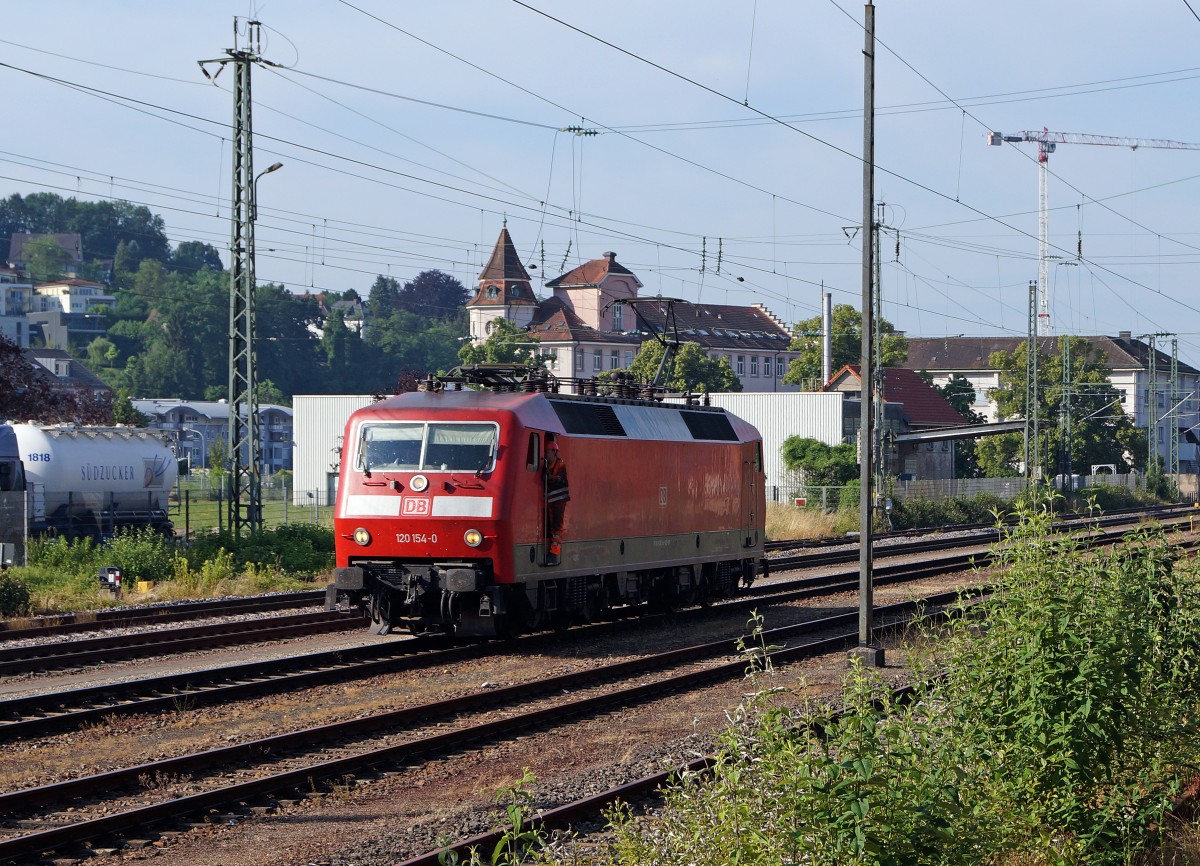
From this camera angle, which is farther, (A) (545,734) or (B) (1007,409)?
(B) (1007,409)

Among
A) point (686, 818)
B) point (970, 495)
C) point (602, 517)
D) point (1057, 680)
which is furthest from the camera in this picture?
point (970, 495)

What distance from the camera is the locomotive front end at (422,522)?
17.2 meters

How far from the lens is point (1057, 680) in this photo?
357 inches

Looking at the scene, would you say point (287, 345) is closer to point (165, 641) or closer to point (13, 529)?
point (13, 529)

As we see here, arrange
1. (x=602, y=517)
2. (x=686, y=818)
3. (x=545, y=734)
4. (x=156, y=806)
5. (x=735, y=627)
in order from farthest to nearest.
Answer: (x=735, y=627), (x=602, y=517), (x=545, y=734), (x=156, y=806), (x=686, y=818)

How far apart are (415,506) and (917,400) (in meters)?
61.7

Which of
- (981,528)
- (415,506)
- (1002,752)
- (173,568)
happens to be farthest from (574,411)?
(981,528)

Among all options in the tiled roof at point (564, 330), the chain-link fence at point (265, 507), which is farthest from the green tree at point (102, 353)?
the chain-link fence at point (265, 507)

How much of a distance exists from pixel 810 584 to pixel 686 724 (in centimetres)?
1478

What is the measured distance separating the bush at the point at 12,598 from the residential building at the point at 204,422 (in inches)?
2572

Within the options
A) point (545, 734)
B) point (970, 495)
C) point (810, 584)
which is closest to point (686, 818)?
point (545, 734)

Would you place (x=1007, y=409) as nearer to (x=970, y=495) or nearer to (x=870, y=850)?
(x=970, y=495)

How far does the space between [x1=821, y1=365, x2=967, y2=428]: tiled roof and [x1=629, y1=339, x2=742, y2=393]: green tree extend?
33.3ft

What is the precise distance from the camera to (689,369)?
8394 centimetres
